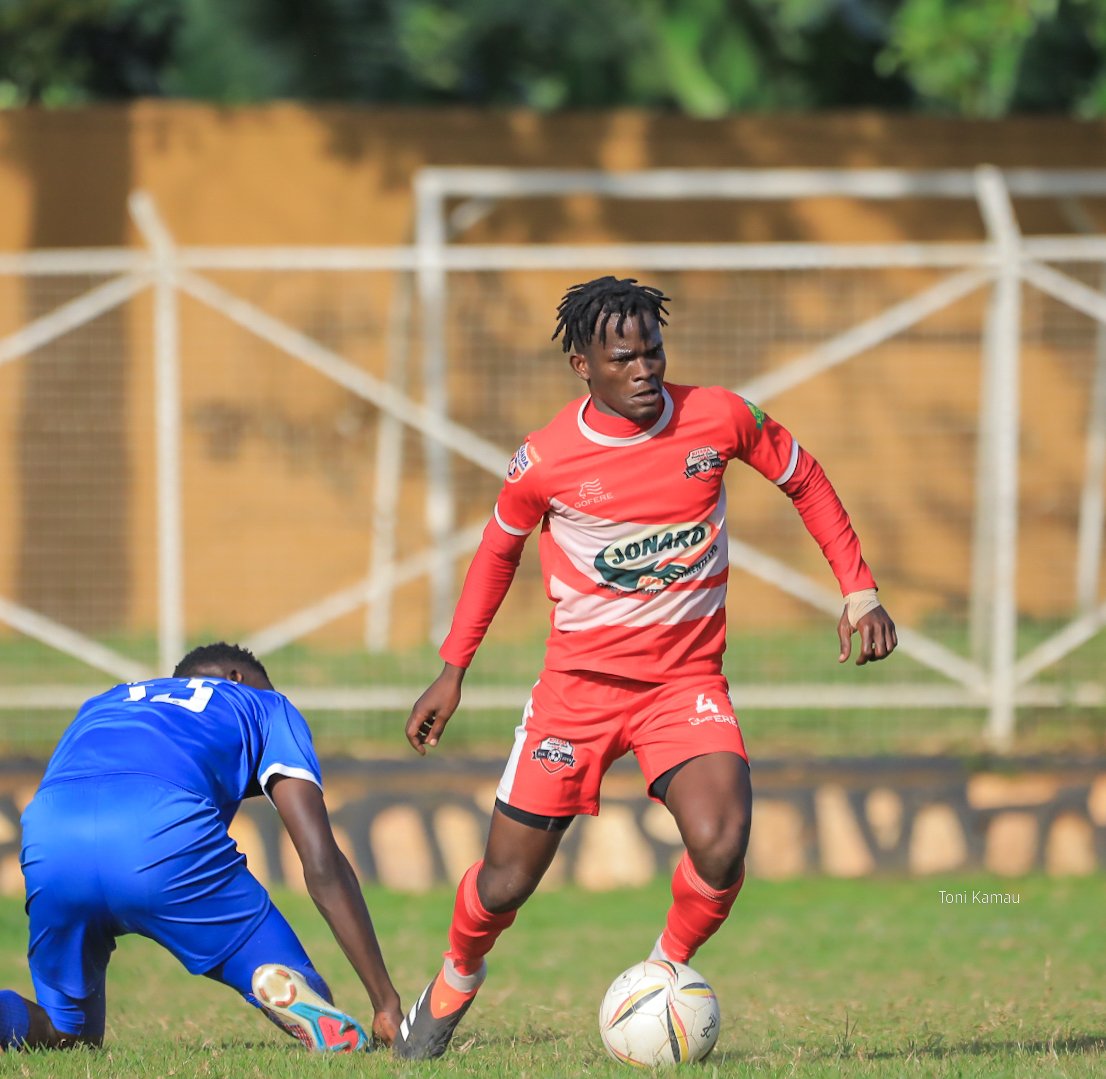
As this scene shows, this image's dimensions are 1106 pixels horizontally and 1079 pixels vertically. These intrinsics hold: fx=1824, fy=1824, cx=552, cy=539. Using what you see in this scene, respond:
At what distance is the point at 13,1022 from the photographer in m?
5.15

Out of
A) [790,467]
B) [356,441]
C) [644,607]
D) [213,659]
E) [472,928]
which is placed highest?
[356,441]

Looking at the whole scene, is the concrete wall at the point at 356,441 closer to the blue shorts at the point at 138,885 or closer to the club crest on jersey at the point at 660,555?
the club crest on jersey at the point at 660,555

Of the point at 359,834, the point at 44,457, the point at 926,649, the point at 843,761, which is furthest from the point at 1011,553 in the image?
the point at 44,457

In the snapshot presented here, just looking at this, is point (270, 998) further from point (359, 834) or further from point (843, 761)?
point (843, 761)

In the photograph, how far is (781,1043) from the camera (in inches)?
218

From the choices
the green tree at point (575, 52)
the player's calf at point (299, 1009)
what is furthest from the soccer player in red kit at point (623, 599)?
the green tree at point (575, 52)

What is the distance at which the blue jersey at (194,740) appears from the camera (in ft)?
16.2

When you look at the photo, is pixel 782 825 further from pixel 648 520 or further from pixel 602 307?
pixel 602 307

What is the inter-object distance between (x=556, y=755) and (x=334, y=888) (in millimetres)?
797

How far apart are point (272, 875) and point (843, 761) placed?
289cm

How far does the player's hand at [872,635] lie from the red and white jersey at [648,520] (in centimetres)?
14

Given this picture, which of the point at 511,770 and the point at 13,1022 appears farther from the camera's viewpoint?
the point at 511,770

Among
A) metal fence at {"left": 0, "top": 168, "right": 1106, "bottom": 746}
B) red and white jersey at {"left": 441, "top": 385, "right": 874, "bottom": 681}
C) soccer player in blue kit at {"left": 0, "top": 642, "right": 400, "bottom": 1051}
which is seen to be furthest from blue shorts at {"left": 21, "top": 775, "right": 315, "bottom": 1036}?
metal fence at {"left": 0, "top": 168, "right": 1106, "bottom": 746}

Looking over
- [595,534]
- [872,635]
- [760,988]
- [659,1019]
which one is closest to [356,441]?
[760,988]
